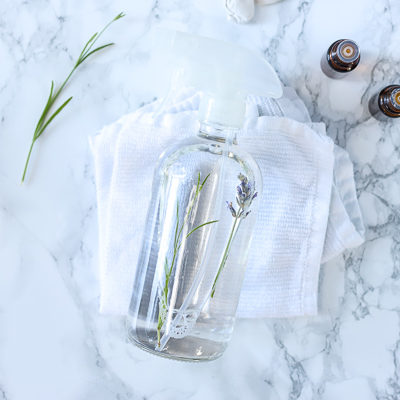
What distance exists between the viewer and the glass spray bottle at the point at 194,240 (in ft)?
2.59

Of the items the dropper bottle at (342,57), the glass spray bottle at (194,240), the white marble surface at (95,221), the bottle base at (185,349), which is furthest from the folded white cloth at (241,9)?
the bottle base at (185,349)

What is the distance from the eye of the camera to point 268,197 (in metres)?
0.85

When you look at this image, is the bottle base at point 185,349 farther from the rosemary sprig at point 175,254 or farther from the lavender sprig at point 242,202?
the lavender sprig at point 242,202

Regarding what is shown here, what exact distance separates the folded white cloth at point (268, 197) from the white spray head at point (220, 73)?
0.12m

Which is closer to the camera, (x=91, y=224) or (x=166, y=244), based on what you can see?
(x=166, y=244)

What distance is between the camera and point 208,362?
0.92m

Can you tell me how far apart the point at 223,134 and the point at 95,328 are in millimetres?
419

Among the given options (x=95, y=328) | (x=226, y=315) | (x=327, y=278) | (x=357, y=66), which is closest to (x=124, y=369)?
(x=95, y=328)

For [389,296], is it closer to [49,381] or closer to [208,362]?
[208,362]

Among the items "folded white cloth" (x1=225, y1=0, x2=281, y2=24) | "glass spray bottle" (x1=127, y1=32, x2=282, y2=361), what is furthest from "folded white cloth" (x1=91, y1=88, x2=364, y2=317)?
"folded white cloth" (x1=225, y1=0, x2=281, y2=24)

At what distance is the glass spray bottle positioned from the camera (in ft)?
2.59

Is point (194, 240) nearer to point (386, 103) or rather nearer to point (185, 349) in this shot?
point (185, 349)

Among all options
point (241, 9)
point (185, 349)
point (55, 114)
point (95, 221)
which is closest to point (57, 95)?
point (55, 114)

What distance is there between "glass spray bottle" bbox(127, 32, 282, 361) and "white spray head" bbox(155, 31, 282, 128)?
57mm
